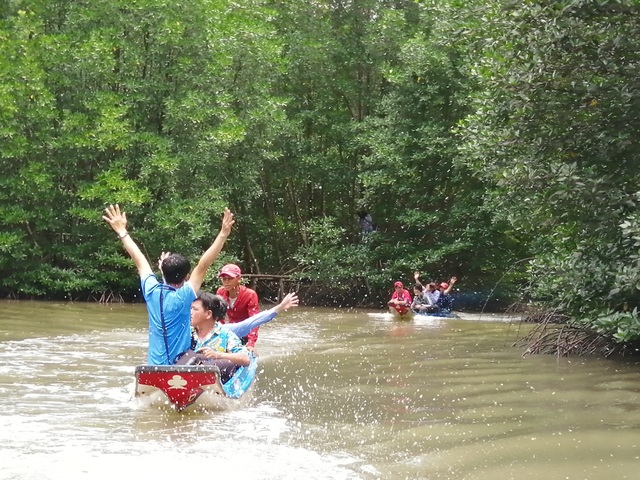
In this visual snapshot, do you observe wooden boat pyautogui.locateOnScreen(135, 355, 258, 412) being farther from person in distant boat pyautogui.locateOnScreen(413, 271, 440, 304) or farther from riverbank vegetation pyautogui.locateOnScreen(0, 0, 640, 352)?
person in distant boat pyautogui.locateOnScreen(413, 271, 440, 304)

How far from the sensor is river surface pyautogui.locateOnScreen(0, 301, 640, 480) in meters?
5.53

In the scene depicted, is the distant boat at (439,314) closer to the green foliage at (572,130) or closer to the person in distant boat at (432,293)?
the person in distant boat at (432,293)

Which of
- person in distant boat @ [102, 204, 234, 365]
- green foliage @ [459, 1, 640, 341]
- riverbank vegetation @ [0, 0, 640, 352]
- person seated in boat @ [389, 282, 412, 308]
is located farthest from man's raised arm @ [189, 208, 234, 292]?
person seated in boat @ [389, 282, 412, 308]

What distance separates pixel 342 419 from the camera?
718 cm

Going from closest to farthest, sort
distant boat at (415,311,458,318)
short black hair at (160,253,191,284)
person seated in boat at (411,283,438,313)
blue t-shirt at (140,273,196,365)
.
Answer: short black hair at (160,253,191,284)
blue t-shirt at (140,273,196,365)
distant boat at (415,311,458,318)
person seated in boat at (411,283,438,313)

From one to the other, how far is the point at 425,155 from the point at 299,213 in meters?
6.46

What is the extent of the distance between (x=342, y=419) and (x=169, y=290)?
5.86 feet

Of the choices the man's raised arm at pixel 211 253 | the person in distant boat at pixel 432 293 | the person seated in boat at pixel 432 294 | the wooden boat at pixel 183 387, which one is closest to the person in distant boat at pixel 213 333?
the wooden boat at pixel 183 387

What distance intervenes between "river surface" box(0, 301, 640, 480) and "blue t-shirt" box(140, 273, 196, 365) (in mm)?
528

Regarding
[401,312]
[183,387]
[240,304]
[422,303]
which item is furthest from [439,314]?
[183,387]

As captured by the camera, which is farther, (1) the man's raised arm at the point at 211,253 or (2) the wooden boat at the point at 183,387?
(2) the wooden boat at the point at 183,387

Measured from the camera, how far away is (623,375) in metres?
9.12

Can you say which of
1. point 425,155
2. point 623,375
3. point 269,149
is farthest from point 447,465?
point 269,149

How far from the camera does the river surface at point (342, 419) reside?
18.1 ft
